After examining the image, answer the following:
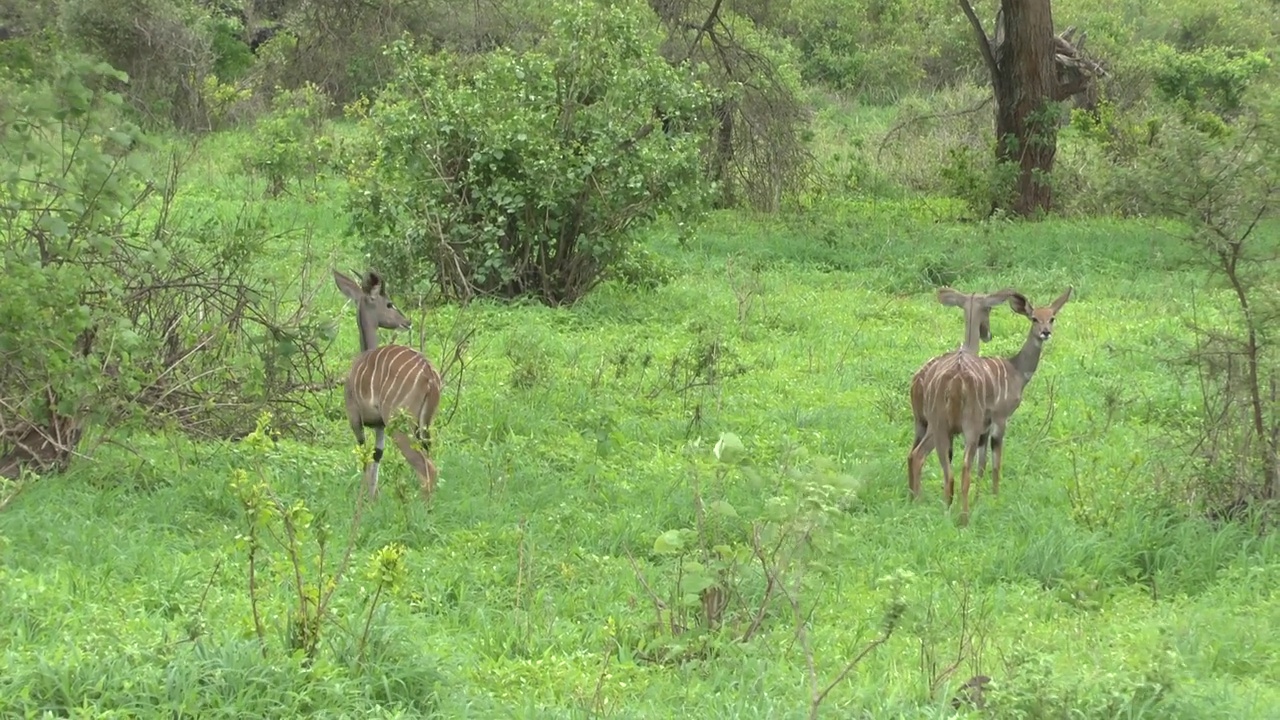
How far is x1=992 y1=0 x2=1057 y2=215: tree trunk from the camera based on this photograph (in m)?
17.5

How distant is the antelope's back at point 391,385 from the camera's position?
706cm

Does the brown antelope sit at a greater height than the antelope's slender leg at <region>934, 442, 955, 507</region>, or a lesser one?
greater

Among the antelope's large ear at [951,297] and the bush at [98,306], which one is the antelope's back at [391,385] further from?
the antelope's large ear at [951,297]

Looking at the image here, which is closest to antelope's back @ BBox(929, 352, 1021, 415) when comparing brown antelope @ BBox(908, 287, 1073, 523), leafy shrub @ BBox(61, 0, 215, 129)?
brown antelope @ BBox(908, 287, 1073, 523)

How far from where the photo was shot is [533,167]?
11617mm

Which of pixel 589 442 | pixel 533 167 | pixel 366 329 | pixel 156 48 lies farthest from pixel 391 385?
pixel 156 48

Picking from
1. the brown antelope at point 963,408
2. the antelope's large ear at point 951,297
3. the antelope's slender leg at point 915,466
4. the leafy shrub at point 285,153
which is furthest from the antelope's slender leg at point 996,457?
the leafy shrub at point 285,153

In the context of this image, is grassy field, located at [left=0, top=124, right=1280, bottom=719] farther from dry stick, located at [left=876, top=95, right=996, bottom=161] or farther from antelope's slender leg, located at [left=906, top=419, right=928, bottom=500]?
dry stick, located at [left=876, top=95, right=996, bottom=161]

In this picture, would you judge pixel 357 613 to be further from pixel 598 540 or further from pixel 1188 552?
pixel 1188 552

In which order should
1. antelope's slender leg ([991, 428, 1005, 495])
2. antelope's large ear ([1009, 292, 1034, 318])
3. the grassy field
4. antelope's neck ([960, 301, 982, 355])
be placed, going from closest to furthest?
the grassy field < antelope's slender leg ([991, 428, 1005, 495]) < antelope's neck ([960, 301, 982, 355]) < antelope's large ear ([1009, 292, 1034, 318])

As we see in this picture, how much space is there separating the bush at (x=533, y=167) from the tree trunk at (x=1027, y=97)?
21.6 ft

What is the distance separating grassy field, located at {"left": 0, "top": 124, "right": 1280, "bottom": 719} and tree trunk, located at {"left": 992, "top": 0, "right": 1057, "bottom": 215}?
680 centimetres

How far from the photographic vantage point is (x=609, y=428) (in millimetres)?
8141

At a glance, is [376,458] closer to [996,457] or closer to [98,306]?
[98,306]
